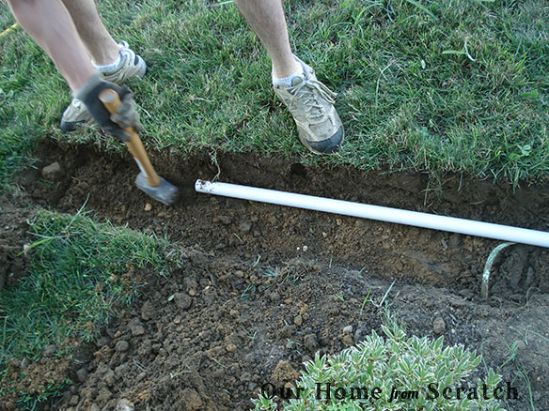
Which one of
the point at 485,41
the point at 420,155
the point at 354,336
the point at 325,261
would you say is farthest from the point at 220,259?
the point at 485,41

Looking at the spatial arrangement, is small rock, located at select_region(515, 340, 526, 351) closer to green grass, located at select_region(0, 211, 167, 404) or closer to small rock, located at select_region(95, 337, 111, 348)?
green grass, located at select_region(0, 211, 167, 404)

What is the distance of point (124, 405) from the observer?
6.49ft

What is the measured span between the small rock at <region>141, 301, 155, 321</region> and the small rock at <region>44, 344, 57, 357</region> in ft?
1.18

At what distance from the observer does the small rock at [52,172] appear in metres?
2.91

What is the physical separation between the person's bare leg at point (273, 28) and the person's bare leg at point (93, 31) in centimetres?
91

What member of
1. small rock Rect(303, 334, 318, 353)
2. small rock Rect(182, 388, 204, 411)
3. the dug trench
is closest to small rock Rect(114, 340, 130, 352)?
the dug trench

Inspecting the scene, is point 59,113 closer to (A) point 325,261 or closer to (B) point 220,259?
(B) point 220,259

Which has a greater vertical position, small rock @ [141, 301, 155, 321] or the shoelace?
the shoelace

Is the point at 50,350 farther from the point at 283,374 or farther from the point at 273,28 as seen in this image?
the point at 273,28

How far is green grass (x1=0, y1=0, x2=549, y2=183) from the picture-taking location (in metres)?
2.49

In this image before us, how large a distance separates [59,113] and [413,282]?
2014 mm

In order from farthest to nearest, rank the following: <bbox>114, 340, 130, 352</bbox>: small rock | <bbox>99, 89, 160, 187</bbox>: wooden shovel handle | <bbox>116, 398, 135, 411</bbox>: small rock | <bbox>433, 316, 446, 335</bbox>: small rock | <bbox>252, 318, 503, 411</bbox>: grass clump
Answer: <bbox>114, 340, 130, 352</bbox>: small rock < <bbox>433, 316, 446, 335</bbox>: small rock < <bbox>116, 398, 135, 411</bbox>: small rock < <bbox>99, 89, 160, 187</bbox>: wooden shovel handle < <bbox>252, 318, 503, 411</bbox>: grass clump

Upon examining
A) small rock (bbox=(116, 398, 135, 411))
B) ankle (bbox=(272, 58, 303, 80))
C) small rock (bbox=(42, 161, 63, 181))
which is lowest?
small rock (bbox=(116, 398, 135, 411))

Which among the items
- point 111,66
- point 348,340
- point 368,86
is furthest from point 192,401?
point 111,66
